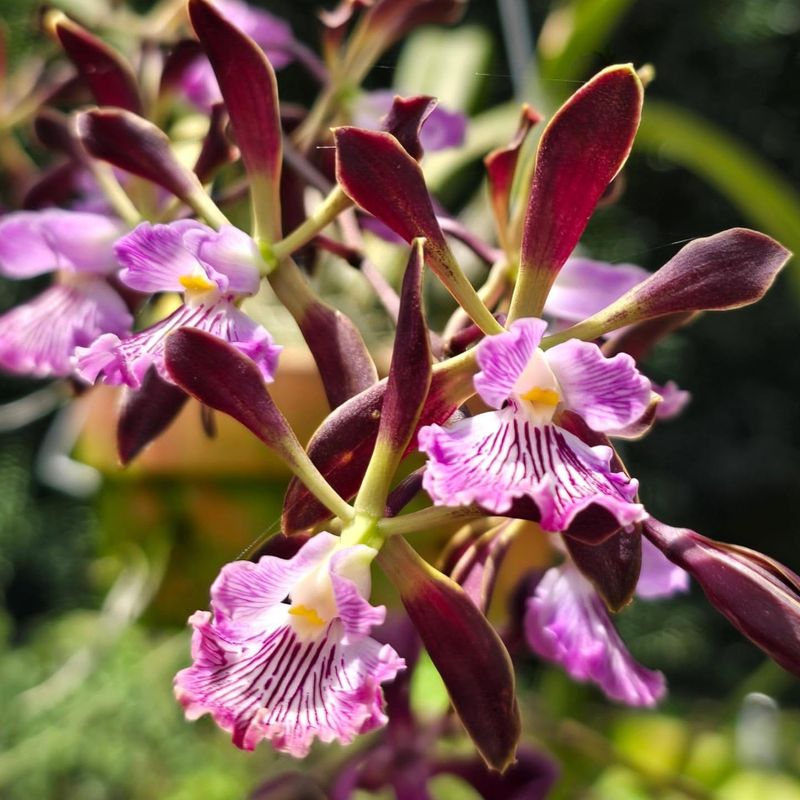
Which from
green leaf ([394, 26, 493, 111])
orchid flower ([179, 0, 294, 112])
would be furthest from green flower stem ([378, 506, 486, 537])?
green leaf ([394, 26, 493, 111])

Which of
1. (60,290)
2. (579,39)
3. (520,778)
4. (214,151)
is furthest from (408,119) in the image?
(579,39)

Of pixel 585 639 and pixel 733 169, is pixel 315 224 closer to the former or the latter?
pixel 585 639

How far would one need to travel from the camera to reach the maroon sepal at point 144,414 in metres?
0.39

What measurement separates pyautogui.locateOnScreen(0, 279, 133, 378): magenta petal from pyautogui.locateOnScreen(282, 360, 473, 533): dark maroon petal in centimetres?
16

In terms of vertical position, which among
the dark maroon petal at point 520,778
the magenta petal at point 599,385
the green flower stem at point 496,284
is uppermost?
the magenta petal at point 599,385

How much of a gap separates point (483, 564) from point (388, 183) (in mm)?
151

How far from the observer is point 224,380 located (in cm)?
30

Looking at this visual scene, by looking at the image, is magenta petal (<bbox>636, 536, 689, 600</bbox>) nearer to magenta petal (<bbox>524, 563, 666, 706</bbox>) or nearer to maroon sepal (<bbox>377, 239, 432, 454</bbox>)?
magenta petal (<bbox>524, 563, 666, 706</bbox>)

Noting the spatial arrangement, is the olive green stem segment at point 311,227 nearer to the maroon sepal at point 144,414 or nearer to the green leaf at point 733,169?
the maroon sepal at point 144,414

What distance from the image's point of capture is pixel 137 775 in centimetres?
92

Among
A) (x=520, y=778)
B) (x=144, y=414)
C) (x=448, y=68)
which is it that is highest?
(x=144, y=414)

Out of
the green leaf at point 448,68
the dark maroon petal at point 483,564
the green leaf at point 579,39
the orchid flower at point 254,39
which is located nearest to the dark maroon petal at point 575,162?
the dark maroon petal at point 483,564

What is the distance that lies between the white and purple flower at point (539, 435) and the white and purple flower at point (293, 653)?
0.16ft

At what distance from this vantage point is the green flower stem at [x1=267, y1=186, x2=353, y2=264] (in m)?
0.35
